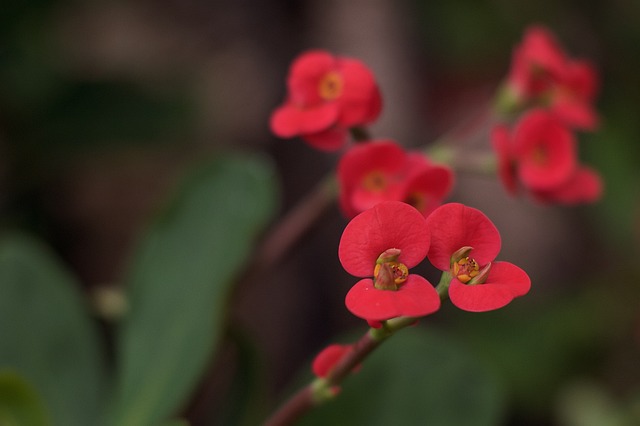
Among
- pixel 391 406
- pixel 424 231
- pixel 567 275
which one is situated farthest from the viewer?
pixel 567 275

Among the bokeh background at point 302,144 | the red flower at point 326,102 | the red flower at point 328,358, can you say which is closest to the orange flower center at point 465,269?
the red flower at point 328,358

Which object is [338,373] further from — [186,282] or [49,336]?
[49,336]

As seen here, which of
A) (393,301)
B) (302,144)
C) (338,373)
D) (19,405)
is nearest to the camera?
(393,301)

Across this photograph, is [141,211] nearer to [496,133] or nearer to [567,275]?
[567,275]

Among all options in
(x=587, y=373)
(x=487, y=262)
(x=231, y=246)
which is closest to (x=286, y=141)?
(x=587, y=373)

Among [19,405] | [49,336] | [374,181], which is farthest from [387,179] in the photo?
[49,336]

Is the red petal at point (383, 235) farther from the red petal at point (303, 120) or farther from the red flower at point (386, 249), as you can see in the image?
the red petal at point (303, 120)
